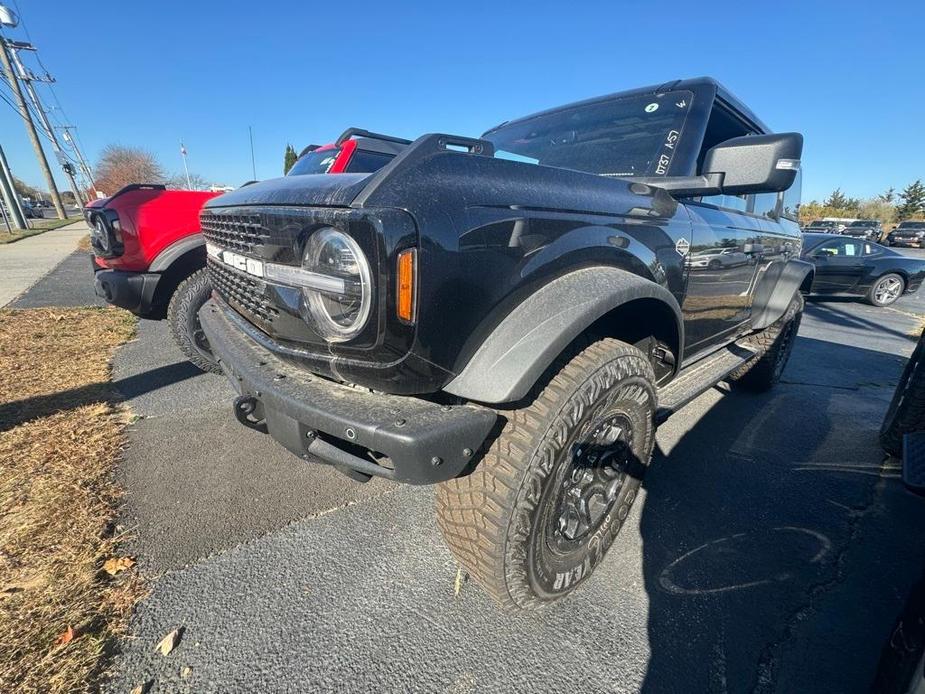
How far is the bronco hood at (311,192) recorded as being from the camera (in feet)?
4.09

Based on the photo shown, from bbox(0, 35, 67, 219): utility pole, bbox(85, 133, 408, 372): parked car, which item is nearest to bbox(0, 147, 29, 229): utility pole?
bbox(0, 35, 67, 219): utility pole

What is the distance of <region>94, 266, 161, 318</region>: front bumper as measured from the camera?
310cm

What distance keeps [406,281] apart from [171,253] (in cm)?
286

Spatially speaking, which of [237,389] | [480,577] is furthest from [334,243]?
[480,577]

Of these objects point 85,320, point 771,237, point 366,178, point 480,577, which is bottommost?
point 85,320

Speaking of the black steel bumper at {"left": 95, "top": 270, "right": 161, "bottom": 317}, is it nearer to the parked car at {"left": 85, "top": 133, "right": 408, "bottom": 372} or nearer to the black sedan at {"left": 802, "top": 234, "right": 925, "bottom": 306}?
the parked car at {"left": 85, "top": 133, "right": 408, "bottom": 372}

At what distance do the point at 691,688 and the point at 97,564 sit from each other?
2.38m

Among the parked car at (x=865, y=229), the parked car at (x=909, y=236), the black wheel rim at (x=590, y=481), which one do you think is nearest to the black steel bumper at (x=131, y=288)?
the black wheel rim at (x=590, y=481)

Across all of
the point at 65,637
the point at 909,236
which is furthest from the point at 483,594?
the point at 909,236

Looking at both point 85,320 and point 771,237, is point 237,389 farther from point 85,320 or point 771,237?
point 85,320

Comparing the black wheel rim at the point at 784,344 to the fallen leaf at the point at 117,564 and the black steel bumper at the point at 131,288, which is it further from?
the black steel bumper at the point at 131,288

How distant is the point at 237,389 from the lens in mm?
1654

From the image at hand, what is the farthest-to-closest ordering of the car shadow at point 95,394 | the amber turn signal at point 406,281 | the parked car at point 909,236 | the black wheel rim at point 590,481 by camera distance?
the parked car at point 909,236 < the car shadow at point 95,394 < the black wheel rim at point 590,481 < the amber turn signal at point 406,281

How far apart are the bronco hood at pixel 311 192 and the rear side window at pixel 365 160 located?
265 centimetres
